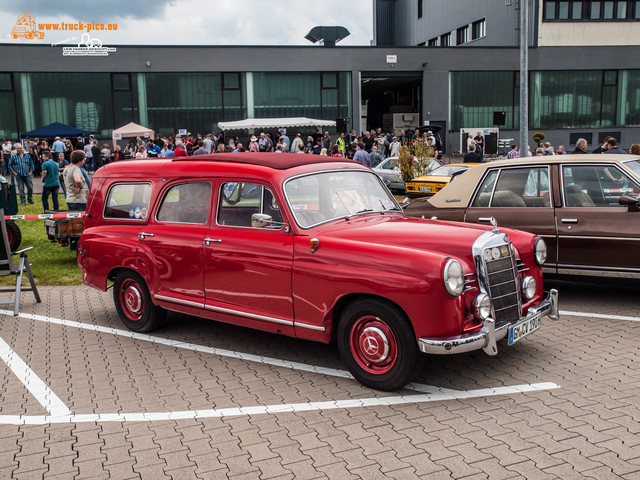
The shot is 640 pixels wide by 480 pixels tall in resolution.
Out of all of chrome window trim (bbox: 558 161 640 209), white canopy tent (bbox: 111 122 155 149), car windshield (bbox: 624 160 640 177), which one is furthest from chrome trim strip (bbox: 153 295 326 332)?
white canopy tent (bbox: 111 122 155 149)

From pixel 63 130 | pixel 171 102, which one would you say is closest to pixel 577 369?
pixel 63 130

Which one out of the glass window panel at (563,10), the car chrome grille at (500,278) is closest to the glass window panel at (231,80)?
the glass window panel at (563,10)

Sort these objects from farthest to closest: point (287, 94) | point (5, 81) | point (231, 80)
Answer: point (287, 94) → point (231, 80) → point (5, 81)

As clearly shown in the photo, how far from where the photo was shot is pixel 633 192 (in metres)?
7.27

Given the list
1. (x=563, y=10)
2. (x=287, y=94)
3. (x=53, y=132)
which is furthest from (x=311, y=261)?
(x=563, y=10)

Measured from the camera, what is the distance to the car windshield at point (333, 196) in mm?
5703

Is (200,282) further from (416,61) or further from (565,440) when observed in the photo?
(416,61)

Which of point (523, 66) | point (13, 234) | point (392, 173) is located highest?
point (523, 66)

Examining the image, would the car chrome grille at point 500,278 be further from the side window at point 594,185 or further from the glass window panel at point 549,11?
the glass window panel at point 549,11

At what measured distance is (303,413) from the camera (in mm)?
4801

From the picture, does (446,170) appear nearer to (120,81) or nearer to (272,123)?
(272,123)

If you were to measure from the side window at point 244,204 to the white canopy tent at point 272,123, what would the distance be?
2831cm

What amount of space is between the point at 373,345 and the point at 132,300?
3166 mm

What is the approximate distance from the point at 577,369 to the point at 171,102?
109 ft
